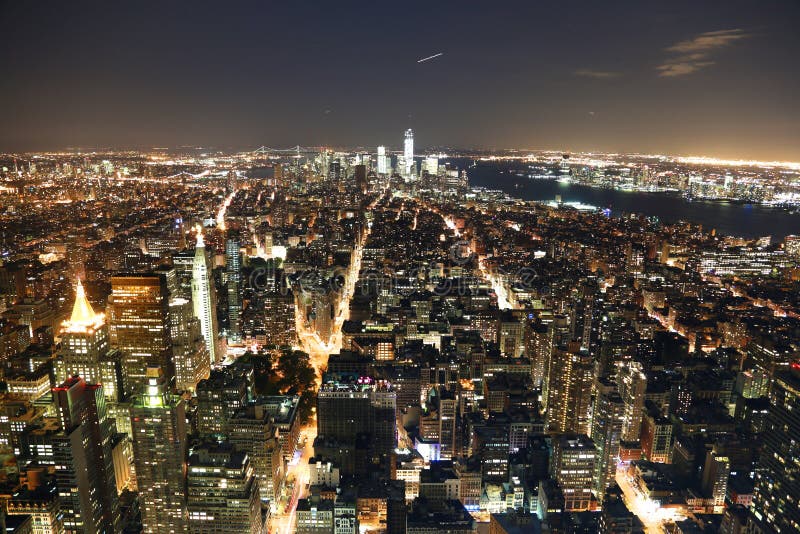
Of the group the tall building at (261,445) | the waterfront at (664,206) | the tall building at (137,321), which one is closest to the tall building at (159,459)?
the tall building at (261,445)

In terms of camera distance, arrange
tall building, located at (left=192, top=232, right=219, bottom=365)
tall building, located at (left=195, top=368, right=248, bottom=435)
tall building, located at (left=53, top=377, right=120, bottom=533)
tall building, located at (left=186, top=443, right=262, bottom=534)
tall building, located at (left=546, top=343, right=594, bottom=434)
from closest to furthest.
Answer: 1. tall building, located at (left=186, top=443, right=262, bottom=534)
2. tall building, located at (left=53, top=377, right=120, bottom=533)
3. tall building, located at (left=195, top=368, right=248, bottom=435)
4. tall building, located at (left=546, top=343, right=594, bottom=434)
5. tall building, located at (left=192, top=232, right=219, bottom=365)

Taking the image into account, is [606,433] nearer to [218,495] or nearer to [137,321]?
[218,495]

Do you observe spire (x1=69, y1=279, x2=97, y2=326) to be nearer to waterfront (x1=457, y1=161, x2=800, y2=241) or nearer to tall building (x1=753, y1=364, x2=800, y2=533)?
tall building (x1=753, y1=364, x2=800, y2=533)

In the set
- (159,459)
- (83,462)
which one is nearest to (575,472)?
(159,459)

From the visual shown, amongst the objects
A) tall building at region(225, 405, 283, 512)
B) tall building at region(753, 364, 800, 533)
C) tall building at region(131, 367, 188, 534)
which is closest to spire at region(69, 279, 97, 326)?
tall building at region(131, 367, 188, 534)

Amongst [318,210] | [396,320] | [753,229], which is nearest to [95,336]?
[396,320]
